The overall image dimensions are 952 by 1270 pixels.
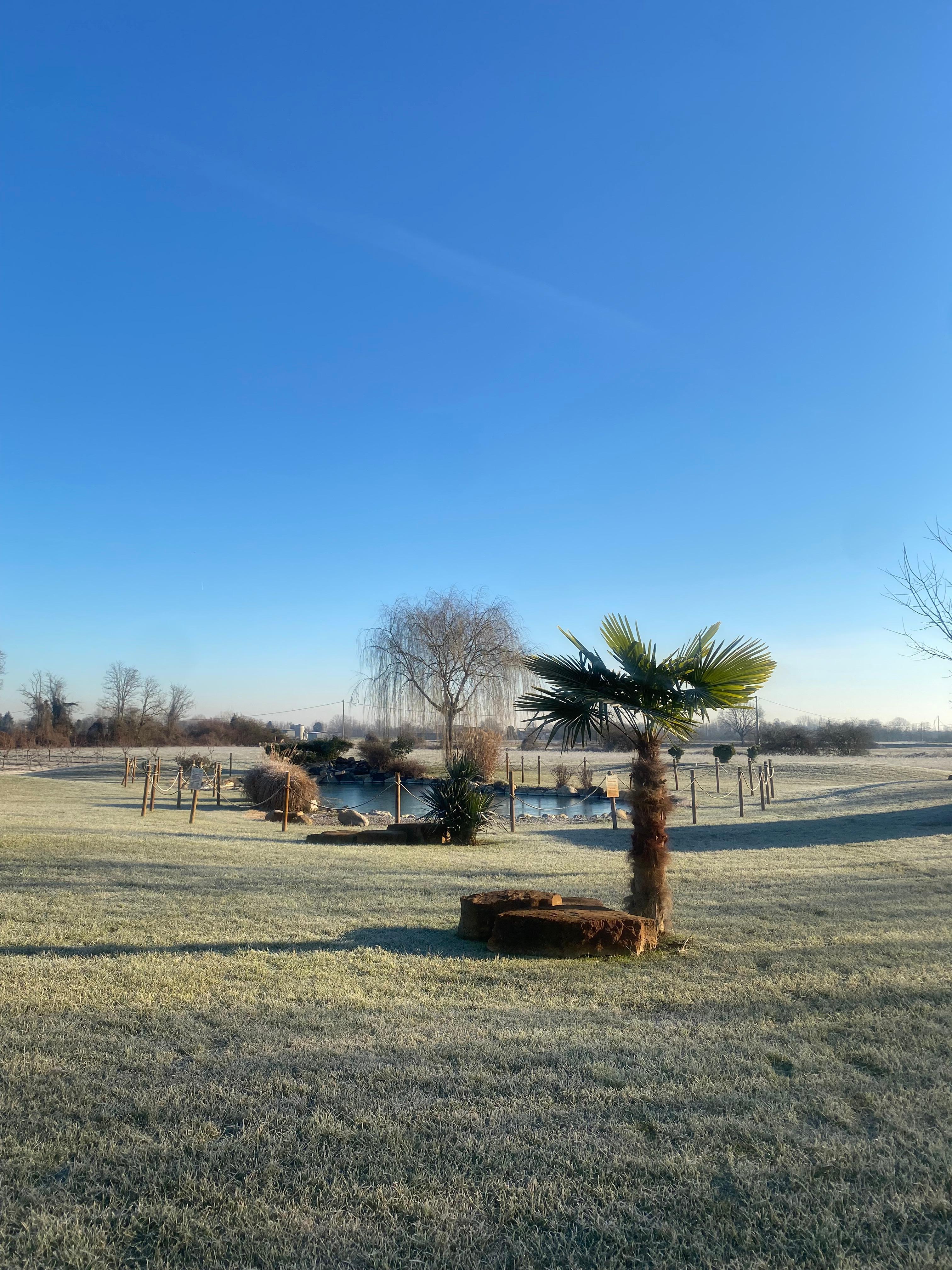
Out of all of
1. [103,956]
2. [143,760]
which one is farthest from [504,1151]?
[143,760]

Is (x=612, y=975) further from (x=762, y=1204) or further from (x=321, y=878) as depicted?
(x=321, y=878)

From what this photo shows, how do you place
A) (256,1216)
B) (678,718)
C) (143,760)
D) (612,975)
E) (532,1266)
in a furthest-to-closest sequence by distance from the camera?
(143,760), (678,718), (612,975), (256,1216), (532,1266)

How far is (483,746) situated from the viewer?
33.4 m

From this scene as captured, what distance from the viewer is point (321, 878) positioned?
9180 mm

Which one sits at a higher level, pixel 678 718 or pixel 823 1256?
pixel 678 718

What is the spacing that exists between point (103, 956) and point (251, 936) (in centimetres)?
109

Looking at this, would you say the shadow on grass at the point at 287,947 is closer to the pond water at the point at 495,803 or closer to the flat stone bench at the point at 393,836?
the flat stone bench at the point at 393,836

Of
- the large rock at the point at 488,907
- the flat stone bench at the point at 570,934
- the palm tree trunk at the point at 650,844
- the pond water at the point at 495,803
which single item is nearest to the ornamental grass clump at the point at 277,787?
the pond water at the point at 495,803

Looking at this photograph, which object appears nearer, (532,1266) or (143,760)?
(532,1266)

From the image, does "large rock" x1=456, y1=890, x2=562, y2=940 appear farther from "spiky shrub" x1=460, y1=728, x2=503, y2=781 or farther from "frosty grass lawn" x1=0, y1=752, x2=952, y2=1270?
"spiky shrub" x1=460, y1=728, x2=503, y2=781

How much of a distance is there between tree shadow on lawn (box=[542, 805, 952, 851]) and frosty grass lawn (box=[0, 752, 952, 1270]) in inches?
260

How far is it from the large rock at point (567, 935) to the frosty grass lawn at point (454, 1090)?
15 centimetres

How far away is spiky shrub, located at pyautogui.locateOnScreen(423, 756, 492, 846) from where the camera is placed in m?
15.0

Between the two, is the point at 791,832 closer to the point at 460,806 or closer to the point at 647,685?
the point at 460,806
